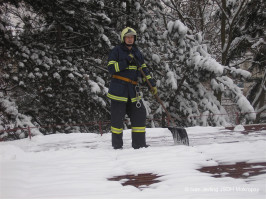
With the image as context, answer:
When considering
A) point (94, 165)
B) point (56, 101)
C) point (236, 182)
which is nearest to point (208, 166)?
point (236, 182)

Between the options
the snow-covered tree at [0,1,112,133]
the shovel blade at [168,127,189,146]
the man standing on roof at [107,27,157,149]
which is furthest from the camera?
the snow-covered tree at [0,1,112,133]

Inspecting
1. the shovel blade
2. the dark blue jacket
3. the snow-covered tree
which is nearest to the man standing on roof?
the dark blue jacket

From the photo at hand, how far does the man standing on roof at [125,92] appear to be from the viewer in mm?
4043

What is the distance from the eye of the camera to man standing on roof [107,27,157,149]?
4043 millimetres

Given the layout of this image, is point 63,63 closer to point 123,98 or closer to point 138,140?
point 123,98

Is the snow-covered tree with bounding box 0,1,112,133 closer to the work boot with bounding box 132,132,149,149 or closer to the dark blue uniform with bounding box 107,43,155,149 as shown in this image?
the dark blue uniform with bounding box 107,43,155,149

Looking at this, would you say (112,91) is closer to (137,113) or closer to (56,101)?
(137,113)

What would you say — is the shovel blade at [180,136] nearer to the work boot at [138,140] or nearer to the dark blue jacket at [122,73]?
the work boot at [138,140]

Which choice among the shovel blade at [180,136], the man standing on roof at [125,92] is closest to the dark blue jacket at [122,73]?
the man standing on roof at [125,92]

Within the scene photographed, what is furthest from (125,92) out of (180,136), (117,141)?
(180,136)

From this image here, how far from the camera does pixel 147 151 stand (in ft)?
11.8

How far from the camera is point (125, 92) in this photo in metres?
4.09

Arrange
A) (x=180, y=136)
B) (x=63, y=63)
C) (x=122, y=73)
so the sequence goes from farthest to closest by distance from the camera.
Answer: (x=63, y=63)
(x=122, y=73)
(x=180, y=136)

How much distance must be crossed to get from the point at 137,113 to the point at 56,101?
14.2ft
